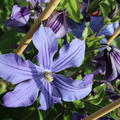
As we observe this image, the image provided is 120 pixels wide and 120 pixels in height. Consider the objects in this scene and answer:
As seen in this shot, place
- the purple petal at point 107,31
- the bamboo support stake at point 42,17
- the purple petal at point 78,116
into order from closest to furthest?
the bamboo support stake at point 42,17, the purple petal at point 78,116, the purple petal at point 107,31

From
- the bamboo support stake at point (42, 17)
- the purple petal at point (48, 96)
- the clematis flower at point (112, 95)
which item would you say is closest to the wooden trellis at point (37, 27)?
the bamboo support stake at point (42, 17)

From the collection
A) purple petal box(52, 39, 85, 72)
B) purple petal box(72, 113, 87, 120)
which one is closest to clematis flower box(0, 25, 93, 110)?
purple petal box(52, 39, 85, 72)

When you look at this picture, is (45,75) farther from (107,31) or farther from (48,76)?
(107,31)

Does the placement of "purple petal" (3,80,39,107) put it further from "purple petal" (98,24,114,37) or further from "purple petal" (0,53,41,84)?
"purple petal" (98,24,114,37)

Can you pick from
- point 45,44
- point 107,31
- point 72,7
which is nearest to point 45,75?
point 45,44

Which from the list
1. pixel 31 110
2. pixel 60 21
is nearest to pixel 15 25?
pixel 60 21

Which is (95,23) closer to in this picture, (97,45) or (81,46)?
(97,45)

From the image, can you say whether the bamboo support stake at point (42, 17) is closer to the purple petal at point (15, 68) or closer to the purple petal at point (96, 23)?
the purple petal at point (15, 68)
